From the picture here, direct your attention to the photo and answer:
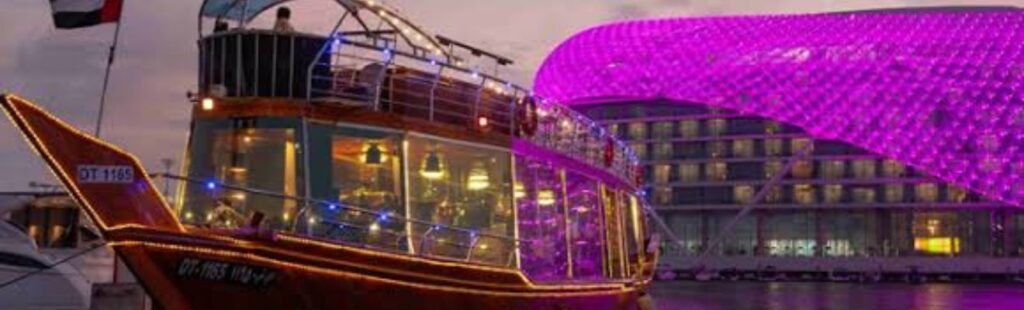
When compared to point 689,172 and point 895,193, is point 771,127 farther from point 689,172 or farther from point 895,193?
point 895,193

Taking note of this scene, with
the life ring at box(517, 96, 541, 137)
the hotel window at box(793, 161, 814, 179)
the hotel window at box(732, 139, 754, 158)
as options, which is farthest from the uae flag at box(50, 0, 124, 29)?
the hotel window at box(732, 139, 754, 158)

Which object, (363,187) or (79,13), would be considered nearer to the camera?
(79,13)

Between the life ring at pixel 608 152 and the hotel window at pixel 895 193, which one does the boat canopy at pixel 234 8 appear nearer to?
the life ring at pixel 608 152

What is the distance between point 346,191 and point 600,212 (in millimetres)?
6062

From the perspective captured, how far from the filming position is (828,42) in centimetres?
Result: 11550

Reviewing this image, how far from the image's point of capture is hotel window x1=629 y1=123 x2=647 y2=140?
128m

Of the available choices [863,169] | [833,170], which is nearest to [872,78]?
[863,169]

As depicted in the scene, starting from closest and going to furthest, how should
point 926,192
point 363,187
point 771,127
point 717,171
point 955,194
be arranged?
point 363,187, point 955,194, point 926,192, point 771,127, point 717,171

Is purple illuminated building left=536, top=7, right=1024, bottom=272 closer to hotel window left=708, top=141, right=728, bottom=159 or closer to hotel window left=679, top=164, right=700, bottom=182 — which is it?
hotel window left=679, top=164, right=700, bottom=182

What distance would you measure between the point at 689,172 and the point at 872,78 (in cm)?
2192

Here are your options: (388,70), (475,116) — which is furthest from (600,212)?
(388,70)

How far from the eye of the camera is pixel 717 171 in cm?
12275


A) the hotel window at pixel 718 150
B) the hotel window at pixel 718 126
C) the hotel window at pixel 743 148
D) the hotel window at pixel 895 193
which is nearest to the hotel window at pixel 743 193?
the hotel window at pixel 743 148

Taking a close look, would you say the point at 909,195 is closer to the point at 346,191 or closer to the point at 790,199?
the point at 790,199
